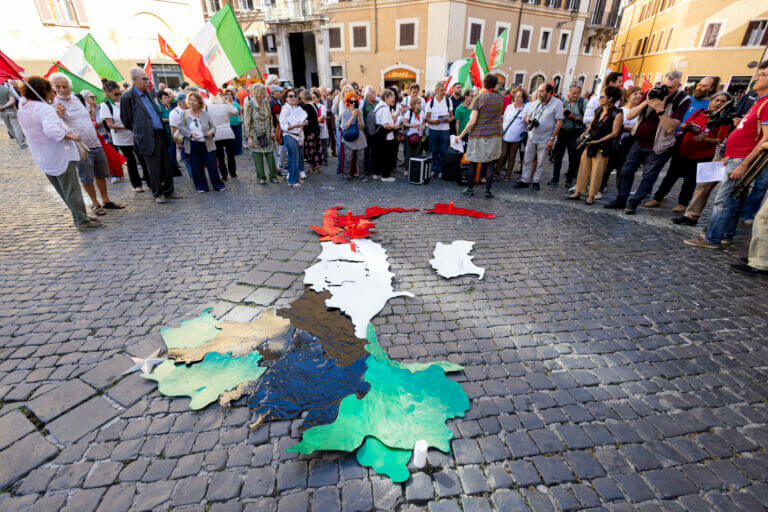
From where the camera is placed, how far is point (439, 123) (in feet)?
27.2

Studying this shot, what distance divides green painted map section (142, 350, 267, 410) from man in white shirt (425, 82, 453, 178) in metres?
7.00

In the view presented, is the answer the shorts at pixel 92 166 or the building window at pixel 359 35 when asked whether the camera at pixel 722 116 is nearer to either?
the shorts at pixel 92 166

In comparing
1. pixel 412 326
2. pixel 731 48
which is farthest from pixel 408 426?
pixel 731 48

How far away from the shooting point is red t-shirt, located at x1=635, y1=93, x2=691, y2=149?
559 cm

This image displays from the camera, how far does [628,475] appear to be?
203 cm

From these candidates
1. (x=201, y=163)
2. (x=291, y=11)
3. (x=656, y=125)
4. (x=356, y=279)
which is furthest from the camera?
(x=291, y=11)

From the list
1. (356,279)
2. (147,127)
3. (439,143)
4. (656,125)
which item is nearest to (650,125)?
(656,125)

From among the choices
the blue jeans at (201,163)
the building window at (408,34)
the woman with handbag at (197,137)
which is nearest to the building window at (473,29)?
the building window at (408,34)

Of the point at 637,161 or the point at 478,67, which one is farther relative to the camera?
the point at 478,67

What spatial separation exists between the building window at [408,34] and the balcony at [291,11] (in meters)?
6.30

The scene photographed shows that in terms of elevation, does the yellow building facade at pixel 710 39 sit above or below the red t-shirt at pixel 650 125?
above

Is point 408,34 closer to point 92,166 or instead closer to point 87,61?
point 87,61

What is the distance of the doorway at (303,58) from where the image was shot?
3159cm

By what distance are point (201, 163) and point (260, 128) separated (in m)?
1.39
